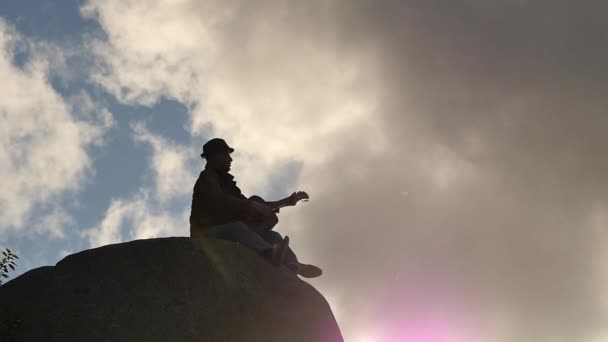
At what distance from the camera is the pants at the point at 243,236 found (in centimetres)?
838

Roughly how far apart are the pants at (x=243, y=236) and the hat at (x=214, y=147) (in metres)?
1.29

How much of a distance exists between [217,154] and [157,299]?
11.5ft

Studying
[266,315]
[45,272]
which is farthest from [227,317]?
[45,272]

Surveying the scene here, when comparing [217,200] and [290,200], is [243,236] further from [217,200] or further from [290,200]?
[290,200]

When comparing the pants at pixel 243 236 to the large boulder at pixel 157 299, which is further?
the pants at pixel 243 236

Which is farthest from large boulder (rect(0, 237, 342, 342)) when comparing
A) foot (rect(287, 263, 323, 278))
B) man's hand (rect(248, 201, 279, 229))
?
man's hand (rect(248, 201, 279, 229))

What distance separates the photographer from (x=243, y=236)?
8.48m

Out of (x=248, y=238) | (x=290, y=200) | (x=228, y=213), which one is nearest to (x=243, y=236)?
(x=248, y=238)

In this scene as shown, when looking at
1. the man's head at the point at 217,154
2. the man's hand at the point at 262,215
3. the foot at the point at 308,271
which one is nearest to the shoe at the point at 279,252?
the foot at the point at 308,271

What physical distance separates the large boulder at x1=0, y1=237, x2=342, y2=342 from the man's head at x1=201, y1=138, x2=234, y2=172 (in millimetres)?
2078

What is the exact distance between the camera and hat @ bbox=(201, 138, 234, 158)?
9438 mm

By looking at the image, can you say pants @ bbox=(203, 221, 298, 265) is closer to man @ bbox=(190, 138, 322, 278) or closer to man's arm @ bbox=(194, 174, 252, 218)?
man @ bbox=(190, 138, 322, 278)

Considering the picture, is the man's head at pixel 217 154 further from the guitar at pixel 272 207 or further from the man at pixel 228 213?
the guitar at pixel 272 207

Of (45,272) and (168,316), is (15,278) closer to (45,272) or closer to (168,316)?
(45,272)
